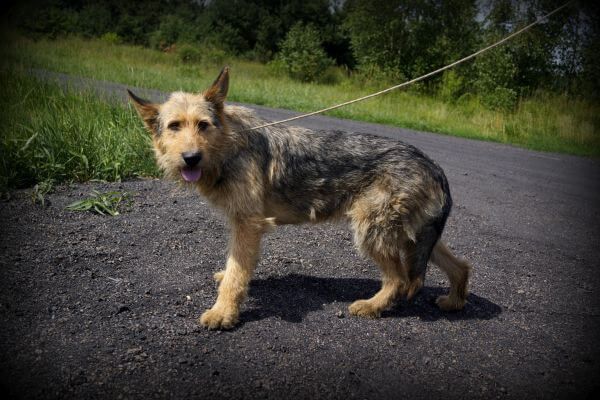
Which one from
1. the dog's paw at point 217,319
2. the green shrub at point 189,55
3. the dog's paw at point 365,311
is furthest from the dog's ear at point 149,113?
the green shrub at point 189,55

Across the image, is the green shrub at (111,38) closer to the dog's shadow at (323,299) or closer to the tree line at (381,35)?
the tree line at (381,35)

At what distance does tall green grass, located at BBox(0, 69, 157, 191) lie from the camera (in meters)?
6.05

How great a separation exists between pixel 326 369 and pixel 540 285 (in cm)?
294

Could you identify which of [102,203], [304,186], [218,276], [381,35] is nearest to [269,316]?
[218,276]

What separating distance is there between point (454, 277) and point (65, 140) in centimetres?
570

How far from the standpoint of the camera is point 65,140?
6.51m

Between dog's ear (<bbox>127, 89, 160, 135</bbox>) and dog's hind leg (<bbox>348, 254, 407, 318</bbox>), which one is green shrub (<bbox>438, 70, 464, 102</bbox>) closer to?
dog's hind leg (<bbox>348, 254, 407, 318</bbox>)

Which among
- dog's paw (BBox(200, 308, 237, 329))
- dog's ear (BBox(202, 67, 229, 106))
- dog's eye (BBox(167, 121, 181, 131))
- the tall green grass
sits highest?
dog's ear (BBox(202, 67, 229, 106))

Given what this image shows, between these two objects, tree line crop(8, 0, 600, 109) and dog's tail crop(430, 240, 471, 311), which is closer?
dog's tail crop(430, 240, 471, 311)

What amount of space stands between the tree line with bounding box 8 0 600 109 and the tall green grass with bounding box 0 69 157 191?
5.15 m

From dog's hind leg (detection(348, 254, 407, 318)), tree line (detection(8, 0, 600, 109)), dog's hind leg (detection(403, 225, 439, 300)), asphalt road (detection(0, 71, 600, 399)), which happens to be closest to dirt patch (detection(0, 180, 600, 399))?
asphalt road (detection(0, 71, 600, 399))

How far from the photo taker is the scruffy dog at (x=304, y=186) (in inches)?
148

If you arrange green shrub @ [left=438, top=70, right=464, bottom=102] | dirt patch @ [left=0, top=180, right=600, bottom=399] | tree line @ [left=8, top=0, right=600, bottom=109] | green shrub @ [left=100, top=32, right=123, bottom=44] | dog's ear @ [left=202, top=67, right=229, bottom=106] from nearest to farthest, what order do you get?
dirt patch @ [left=0, top=180, right=600, bottom=399] < dog's ear @ [left=202, top=67, right=229, bottom=106] < tree line @ [left=8, top=0, right=600, bottom=109] < green shrub @ [left=438, top=70, right=464, bottom=102] < green shrub @ [left=100, top=32, right=123, bottom=44]

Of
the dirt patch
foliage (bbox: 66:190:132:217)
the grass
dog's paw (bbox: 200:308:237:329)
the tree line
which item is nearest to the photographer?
the dirt patch
